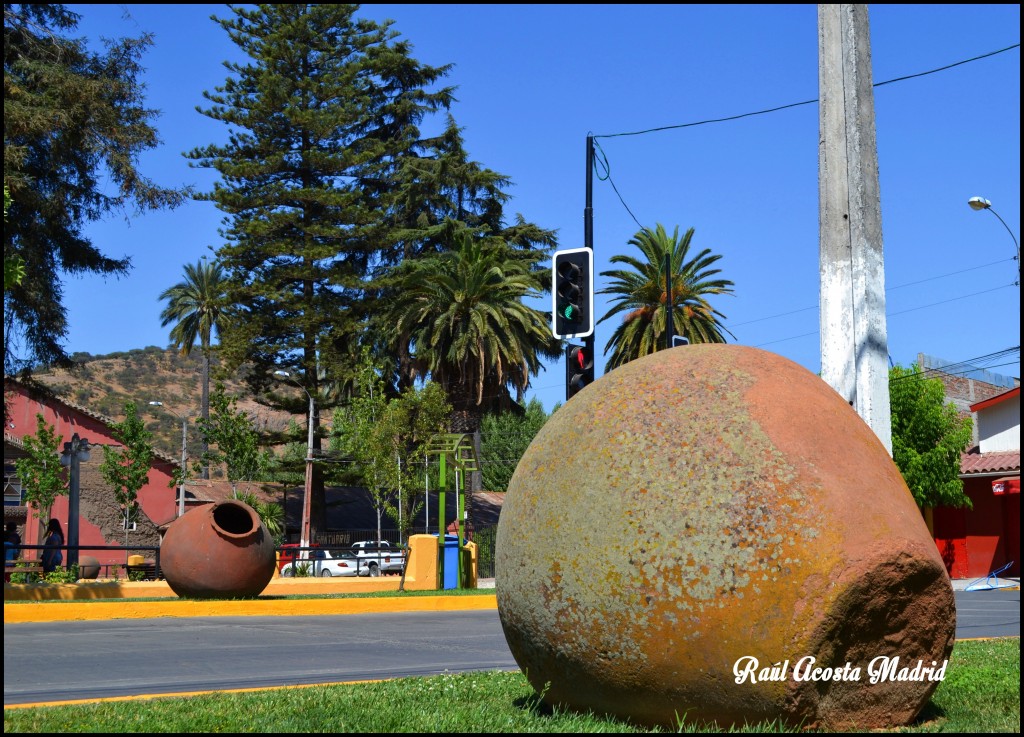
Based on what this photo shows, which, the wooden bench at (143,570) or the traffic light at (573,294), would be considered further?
the wooden bench at (143,570)

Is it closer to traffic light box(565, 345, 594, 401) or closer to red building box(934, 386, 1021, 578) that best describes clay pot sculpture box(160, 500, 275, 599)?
traffic light box(565, 345, 594, 401)

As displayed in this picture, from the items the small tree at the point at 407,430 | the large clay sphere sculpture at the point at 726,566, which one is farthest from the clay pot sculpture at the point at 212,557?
the small tree at the point at 407,430

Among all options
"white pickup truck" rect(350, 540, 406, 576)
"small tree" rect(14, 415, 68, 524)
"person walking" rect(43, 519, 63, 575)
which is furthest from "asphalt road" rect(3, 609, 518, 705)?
"white pickup truck" rect(350, 540, 406, 576)

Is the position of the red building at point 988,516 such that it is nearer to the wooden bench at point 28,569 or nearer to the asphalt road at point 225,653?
the asphalt road at point 225,653

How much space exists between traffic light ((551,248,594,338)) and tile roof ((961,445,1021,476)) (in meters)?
26.0

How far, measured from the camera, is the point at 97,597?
2080 cm

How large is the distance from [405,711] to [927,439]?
109 feet

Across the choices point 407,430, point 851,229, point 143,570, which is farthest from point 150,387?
point 851,229

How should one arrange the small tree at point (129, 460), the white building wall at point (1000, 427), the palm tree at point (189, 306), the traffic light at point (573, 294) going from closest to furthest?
the traffic light at point (573, 294), the white building wall at point (1000, 427), the small tree at point (129, 460), the palm tree at point (189, 306)

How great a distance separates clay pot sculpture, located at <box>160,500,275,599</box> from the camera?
17938 millimetres

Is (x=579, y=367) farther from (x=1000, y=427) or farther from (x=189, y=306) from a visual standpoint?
(x=189, y=306)

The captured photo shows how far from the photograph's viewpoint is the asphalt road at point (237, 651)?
884cm

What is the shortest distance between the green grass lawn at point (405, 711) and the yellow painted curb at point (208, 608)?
7.70 metres

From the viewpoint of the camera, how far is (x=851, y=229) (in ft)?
28.8
